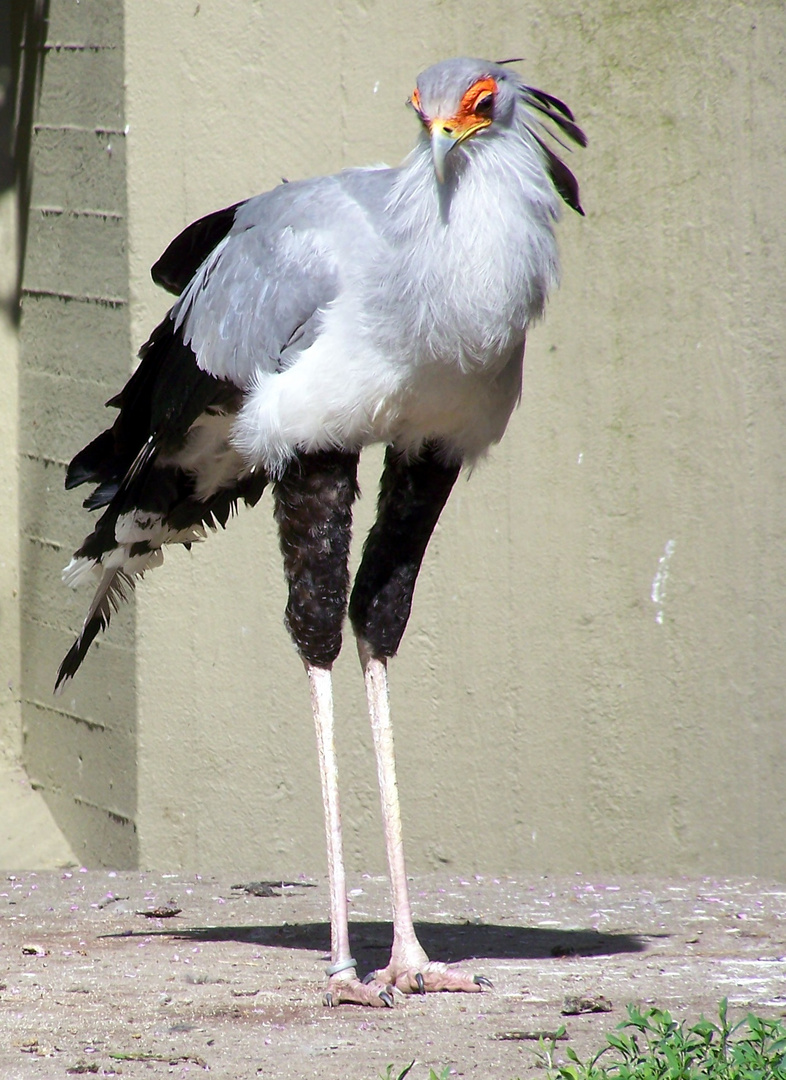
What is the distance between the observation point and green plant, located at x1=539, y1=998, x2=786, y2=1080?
108 inches

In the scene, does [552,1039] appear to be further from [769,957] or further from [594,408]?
[594,408]

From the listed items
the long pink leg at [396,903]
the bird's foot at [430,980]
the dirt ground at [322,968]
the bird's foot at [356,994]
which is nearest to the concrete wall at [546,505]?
the dirt ground at [322,968]

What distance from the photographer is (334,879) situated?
151 inches

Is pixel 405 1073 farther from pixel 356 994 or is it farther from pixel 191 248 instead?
pixel 191 248

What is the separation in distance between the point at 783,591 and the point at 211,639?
211 centimetres

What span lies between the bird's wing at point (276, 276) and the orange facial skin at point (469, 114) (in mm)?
318

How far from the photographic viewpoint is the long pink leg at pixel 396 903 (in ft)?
12.2

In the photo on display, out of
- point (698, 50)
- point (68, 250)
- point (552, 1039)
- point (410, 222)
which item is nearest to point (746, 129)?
point (698, 50)

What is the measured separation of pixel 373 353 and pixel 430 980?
155 cm

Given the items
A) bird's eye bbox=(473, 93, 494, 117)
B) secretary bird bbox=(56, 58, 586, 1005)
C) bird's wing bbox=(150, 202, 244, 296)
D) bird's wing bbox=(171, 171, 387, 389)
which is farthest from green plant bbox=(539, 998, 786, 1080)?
bird's wing bbox=(150, 202, 244, 296)

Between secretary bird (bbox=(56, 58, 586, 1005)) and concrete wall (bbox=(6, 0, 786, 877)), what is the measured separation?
142 centimetres

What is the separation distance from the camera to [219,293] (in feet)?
13.1

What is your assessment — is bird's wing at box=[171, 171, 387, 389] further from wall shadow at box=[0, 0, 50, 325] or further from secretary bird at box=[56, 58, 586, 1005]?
wall shadow at box=[0, 0, 50, 325]

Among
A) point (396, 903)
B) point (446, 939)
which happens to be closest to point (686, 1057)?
point (396, 903)
